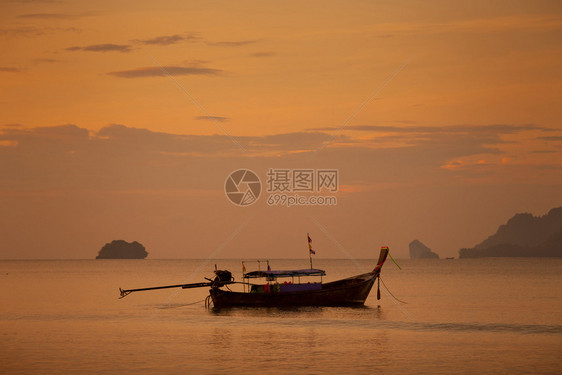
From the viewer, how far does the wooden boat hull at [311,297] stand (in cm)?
5938

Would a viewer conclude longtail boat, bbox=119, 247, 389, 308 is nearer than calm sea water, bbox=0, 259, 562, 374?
No

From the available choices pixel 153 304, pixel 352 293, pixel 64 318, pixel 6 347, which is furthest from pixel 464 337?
pixel 153 304

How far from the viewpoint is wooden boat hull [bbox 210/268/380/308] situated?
59.4m

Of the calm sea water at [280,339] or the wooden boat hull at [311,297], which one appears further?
the wooden boat hull at [311,297]

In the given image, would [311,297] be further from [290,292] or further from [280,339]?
[280,339]

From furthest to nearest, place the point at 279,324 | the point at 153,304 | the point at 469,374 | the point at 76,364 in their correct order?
the point at 153,304
the point at 279,324
the point at 76,364
the point at 469,374

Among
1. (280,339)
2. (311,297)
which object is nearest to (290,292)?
(311,297)

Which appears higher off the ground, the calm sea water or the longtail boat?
the longtail boat

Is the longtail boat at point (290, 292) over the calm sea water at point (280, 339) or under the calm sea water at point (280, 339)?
over

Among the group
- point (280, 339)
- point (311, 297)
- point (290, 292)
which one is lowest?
point (280, 339)

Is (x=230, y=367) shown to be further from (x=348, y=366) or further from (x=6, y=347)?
(x=6, y=347)

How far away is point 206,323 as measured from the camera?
53.4 m

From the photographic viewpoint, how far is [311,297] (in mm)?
59406

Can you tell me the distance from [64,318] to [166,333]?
15.0m
